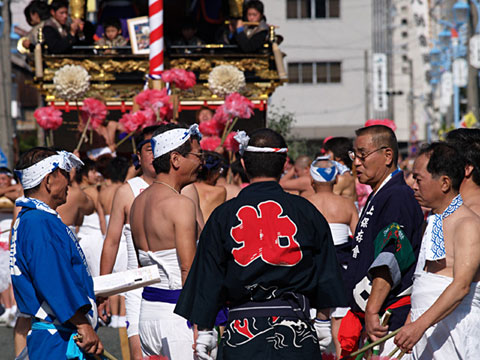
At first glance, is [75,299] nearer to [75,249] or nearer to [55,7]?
[75,249]

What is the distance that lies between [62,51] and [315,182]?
20.3ft

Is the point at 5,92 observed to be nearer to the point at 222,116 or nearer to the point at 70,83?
the point at 70,83

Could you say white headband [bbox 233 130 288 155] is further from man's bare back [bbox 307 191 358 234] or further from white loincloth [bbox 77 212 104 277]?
white loincloth [bbox 77 212 104 277]

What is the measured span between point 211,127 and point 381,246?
17.3ft

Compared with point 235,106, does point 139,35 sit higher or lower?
higher

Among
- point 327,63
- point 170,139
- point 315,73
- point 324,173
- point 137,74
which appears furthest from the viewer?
point 315,73

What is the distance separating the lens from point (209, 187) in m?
7.56

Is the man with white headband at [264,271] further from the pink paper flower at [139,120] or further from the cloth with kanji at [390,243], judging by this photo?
the pink paper flower at [139,120]

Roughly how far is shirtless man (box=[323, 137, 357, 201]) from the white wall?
27580mm

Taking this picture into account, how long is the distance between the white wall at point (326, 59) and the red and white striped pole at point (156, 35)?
27.4 meters

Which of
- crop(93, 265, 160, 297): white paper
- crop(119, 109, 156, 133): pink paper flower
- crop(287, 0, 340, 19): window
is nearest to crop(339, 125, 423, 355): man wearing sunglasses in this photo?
crop(93, 265, 160, 297): white paper

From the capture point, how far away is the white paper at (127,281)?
456 centimetres

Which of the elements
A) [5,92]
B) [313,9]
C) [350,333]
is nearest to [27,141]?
[313,9]

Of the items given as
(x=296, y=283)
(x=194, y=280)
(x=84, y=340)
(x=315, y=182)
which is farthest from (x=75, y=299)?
(x=315, y=182)
